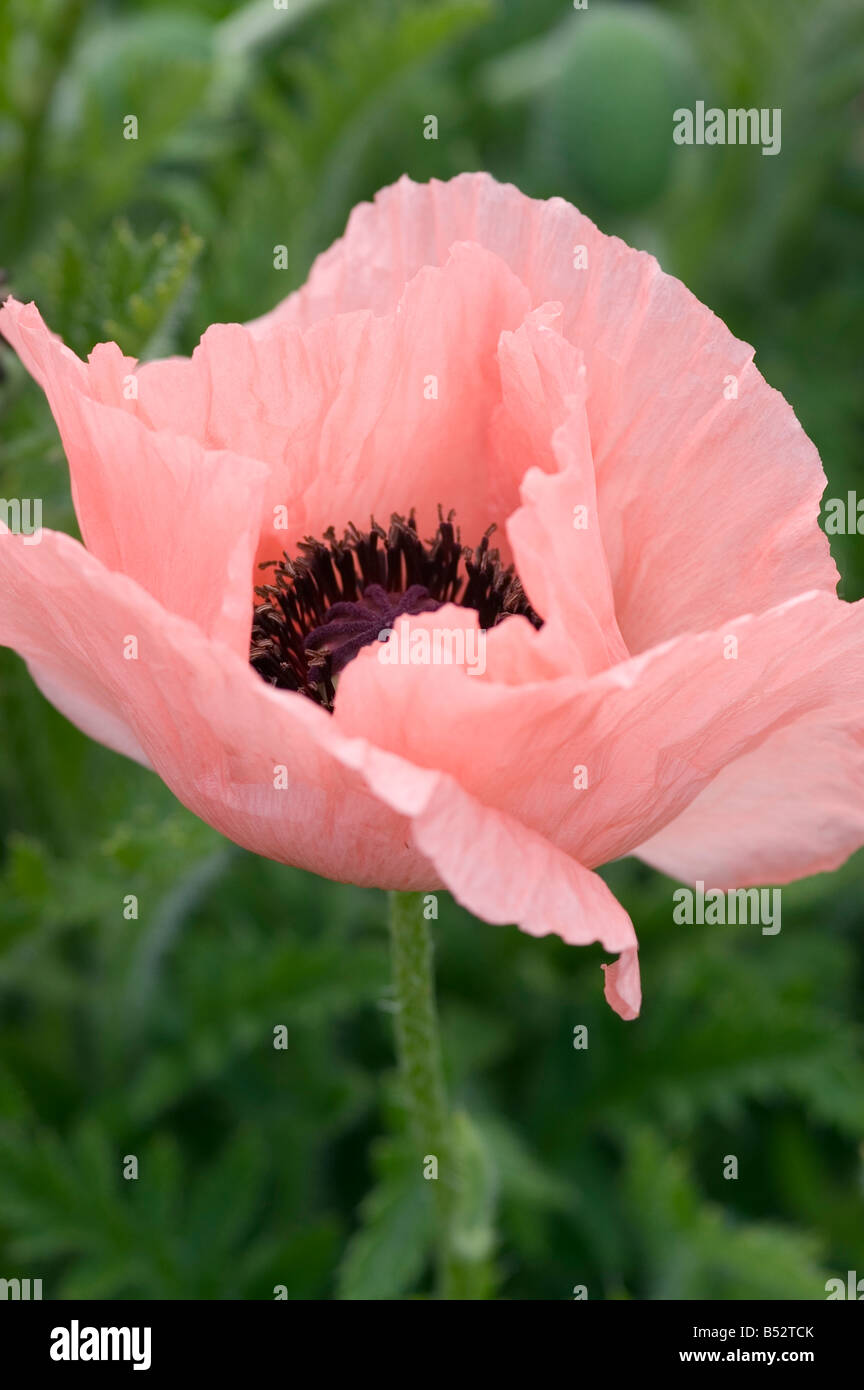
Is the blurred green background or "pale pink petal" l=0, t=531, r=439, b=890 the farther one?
the blurred green background

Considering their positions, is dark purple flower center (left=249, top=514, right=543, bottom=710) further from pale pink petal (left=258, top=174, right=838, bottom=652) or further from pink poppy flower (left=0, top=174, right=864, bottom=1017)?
pale pink petal (left=258, top=174, right=838, bottom=652)

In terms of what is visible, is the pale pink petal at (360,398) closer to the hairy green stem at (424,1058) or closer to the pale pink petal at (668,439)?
the pale pink petal at (668,439)

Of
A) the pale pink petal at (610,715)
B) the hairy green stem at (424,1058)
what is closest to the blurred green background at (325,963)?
the hairy green stem at (424,1058)

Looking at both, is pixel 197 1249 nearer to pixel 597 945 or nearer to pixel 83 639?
pixel 597 945

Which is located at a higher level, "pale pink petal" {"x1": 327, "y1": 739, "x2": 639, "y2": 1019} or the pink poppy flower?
the pink poppy flower

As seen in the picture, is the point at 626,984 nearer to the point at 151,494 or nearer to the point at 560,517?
the point at 560,517

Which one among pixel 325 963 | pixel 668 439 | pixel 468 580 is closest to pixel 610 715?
pixel 668 439

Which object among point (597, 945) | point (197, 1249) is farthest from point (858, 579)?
point (197, 1249)

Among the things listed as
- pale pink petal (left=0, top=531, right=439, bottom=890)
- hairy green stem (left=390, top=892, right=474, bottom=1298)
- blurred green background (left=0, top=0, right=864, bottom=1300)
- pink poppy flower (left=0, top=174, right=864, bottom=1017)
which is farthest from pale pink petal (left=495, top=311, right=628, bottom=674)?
blurred green background (left=0, top=0, right=864, bottom=1300)
